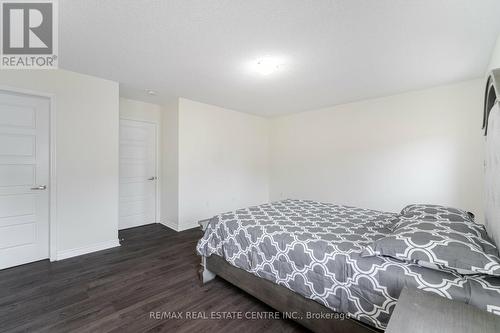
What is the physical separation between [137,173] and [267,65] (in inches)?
125

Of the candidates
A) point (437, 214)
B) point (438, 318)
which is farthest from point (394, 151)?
point (438, 318)

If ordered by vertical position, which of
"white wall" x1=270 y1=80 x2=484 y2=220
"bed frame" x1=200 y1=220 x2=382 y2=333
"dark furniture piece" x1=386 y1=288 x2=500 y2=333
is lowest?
"bed frame" x1=200 y1=220 x2=382 y2=333

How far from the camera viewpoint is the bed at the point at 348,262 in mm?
1177

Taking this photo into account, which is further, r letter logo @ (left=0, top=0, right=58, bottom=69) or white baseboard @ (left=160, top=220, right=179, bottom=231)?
white baseboard @ (left=160, top=220, right=179, bottom=231)

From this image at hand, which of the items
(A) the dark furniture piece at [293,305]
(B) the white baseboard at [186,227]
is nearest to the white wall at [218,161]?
(B) the white baseboard at [186,227]

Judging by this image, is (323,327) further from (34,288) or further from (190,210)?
(190,210)

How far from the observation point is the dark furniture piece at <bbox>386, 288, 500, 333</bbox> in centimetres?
76

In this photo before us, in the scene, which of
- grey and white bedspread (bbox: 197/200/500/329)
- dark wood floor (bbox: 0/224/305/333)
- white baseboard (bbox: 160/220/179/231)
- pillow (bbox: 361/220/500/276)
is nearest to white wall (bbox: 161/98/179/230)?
white baseboard (bbox: 160/220/179/231)

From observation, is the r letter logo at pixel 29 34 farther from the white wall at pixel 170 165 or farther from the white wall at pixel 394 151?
the white wall at pixel 394 151

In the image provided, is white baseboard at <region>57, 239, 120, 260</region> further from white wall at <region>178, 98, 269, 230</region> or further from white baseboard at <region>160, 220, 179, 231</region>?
white wall at <region>178, 98, 269, 230</region>

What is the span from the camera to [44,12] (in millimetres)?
1741

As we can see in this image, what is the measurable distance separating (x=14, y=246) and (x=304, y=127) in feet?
16.5

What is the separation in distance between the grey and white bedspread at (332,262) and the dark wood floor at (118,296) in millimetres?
381

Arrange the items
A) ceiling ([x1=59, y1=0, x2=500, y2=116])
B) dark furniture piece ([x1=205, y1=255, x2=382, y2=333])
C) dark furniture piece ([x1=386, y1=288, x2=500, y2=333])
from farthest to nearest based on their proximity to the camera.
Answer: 1. ceiling ([x1=59, y1=0, x2=500, y2=116])
2. dark furniture piece ([x1=205, y1=255, x2=382, y2=333])
3. dark furniture piece ([x1=386, y1=288, x2=500, y2=333])
